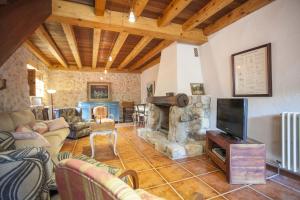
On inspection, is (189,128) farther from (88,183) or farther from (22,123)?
(22,123)

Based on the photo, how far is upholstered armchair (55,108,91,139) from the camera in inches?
169

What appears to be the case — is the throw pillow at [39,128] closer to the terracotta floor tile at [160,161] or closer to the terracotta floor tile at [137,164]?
the terracotta floor tile at [137,164]

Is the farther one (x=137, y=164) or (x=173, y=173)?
(x=137, y=164)

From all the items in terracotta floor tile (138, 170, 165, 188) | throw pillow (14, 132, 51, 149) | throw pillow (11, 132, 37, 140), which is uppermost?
throw pillow (11, 132, 37, 140)

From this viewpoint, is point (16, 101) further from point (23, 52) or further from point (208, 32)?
point (208, 32)

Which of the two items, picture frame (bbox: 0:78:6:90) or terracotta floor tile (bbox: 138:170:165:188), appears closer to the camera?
terracotta floor tile (bbox: 138:170:165:188)

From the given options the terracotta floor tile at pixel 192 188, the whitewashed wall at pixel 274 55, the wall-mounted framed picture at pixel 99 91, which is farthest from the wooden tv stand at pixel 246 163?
the wall-mounted framed picture at pixel 99 91

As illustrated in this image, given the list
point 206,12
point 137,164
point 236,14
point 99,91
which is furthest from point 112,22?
point 99,91

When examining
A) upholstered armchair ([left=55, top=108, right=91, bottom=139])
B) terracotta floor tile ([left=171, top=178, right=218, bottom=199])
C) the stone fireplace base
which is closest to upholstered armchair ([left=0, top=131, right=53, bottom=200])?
terracotta floor tile ([left=171, top=178, right=218, bottom=199])

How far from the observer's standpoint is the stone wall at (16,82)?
304 centimetres

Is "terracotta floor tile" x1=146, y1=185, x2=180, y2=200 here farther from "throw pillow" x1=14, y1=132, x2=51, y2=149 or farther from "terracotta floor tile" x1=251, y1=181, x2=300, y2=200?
"throw pillow" x1=14, y1=132, x2=51, y2=149

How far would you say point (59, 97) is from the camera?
672cm

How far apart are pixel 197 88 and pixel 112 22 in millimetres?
2162

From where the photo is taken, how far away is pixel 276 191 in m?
1.80
